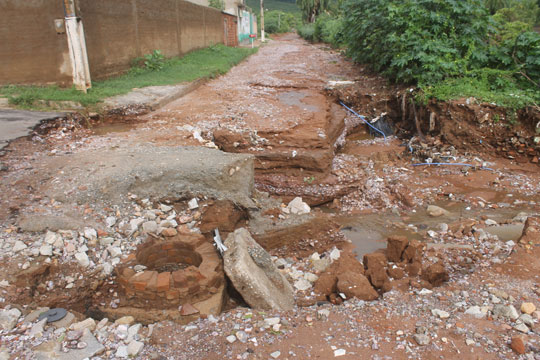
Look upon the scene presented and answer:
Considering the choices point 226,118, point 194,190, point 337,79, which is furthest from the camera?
point 337,79

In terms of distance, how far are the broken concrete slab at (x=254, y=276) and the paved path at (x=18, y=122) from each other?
10.7 ft

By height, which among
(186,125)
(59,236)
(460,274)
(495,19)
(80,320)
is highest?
(495,19)

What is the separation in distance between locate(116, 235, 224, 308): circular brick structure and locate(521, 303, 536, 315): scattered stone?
2.02m

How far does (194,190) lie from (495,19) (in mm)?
7796

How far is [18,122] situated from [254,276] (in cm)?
439

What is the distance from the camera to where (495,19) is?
7.79 meters

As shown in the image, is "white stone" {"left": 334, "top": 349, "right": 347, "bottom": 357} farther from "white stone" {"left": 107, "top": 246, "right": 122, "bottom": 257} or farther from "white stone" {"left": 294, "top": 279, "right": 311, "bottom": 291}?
"white stone" {"left": 107, "top": 246, "right": 122, "bottom": 257}

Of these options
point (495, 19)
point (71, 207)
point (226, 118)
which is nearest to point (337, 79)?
point (495, 19)

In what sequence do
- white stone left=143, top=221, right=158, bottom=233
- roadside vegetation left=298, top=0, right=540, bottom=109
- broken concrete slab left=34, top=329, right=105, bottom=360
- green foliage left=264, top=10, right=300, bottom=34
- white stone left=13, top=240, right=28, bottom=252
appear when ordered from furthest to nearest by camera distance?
green foliage left=264, top=10, right=300, bottom=34 < roadside vegetation left=298, top=0, right=540, bottom=109 < white stone left=143, top=221, right=158, bottom=233 < white stone left=13, top=240, right=28, bottom=252 < broken concrete slab left=34, top=329, right=105, bottom=360

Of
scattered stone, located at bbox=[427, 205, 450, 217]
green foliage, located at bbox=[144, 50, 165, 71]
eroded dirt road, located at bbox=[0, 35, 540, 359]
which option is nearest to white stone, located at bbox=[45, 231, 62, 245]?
eroded dirt road, located at bbox=[0, 35, 540, 359]

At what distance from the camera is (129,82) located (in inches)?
313

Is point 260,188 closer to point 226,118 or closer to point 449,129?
point 226,118

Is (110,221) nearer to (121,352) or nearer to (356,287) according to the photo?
(121,352)

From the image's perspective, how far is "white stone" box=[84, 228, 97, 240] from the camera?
2963mm
